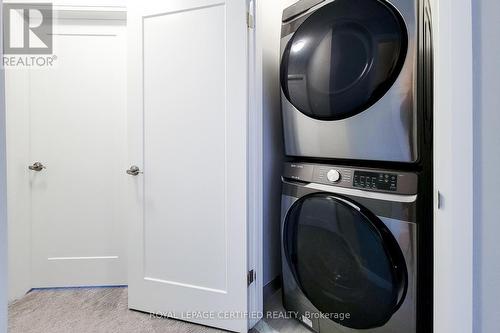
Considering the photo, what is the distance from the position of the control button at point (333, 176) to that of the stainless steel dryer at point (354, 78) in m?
0.08

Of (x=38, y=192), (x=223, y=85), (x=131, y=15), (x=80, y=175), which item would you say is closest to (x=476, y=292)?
(x=223, y=85)

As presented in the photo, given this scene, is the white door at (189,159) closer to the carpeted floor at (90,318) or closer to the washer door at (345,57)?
the carpeted floor at (90,318)

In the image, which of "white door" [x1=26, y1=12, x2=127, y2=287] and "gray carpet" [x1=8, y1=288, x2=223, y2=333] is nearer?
"gray carpet" [x1=8, y1=288, x2=223, y2=333]

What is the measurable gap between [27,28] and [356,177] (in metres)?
2.41

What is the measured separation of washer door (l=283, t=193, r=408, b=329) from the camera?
1.02m

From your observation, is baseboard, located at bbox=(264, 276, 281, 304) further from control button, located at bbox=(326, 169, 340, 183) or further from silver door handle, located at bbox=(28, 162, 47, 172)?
silver door handle, located at bbox=(28, 162, 47, 172)

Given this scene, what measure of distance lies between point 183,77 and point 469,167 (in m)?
1.41

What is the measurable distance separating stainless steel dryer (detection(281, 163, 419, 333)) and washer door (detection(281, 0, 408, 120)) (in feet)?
1.04

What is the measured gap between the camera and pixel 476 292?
20.5 inches

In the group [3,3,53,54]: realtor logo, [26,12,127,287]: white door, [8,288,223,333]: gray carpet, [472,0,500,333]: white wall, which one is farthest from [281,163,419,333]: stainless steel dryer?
[3,3,53,54]: realtor logo

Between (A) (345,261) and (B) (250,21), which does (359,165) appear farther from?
(B) (250,21)

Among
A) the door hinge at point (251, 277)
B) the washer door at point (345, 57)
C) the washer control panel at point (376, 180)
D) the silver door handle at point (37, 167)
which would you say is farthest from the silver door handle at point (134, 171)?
the washer control panel at point (376, 180)

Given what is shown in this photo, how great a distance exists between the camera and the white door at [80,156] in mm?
1842

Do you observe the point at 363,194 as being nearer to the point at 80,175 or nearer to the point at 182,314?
the point at 182,314
